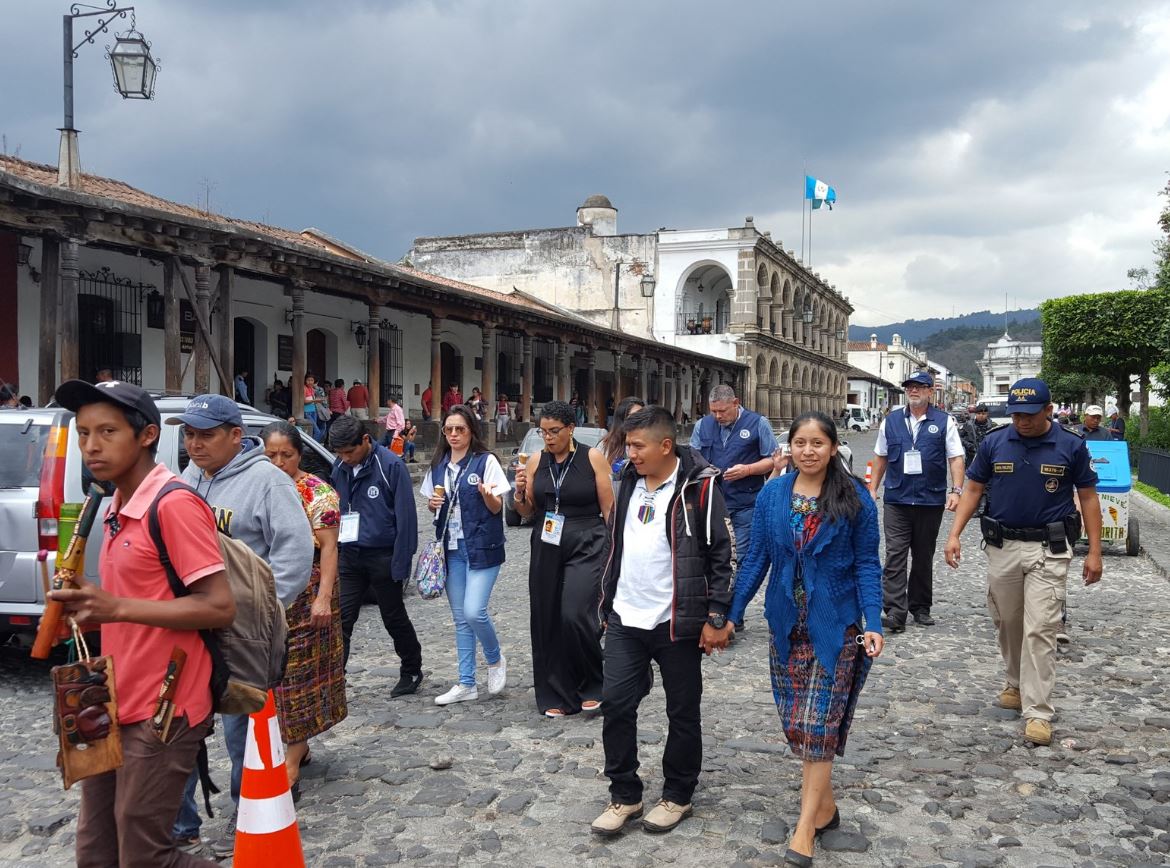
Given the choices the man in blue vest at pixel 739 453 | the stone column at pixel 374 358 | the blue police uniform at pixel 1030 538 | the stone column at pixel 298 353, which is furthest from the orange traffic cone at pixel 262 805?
the stone column at pixel 374 358

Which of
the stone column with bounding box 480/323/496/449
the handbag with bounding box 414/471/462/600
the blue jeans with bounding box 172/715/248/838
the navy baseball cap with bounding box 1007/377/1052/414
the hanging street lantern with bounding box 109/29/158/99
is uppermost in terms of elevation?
the hanging street lantern with bounding box 109/29/158/99

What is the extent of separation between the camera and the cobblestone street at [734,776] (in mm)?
3535

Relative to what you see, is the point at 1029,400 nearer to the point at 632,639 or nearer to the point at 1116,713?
the point at 1116,713

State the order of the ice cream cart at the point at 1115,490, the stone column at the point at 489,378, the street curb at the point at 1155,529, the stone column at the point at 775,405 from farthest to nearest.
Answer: the stone column at the point at 775,405 → the stone column at the point at 489,378 → the ice cream cart at the point at 1115,490 → the street curb at the point at 1155,529

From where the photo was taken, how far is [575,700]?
5129 mm

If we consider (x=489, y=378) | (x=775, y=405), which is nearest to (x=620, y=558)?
(x=489, y=378)

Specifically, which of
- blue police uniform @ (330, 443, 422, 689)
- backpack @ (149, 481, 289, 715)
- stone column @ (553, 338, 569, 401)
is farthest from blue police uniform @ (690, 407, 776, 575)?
stone column @ (553, 338, 569, 401)

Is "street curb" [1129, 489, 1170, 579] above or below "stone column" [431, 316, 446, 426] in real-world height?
below

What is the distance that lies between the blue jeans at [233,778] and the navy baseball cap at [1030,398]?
3.89 meters

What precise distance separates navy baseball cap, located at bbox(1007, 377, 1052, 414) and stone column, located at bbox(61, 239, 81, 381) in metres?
10.9

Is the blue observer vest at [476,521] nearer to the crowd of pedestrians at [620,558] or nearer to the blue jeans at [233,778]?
the crowd of pedestrians at [620,558]

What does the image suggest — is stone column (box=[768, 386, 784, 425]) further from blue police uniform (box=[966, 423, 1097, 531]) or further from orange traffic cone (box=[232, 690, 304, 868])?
orange traffic cone (box=[232, 690, 304, 868])

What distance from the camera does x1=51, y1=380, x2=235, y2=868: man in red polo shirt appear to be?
2322 mm

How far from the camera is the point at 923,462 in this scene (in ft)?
22.7
